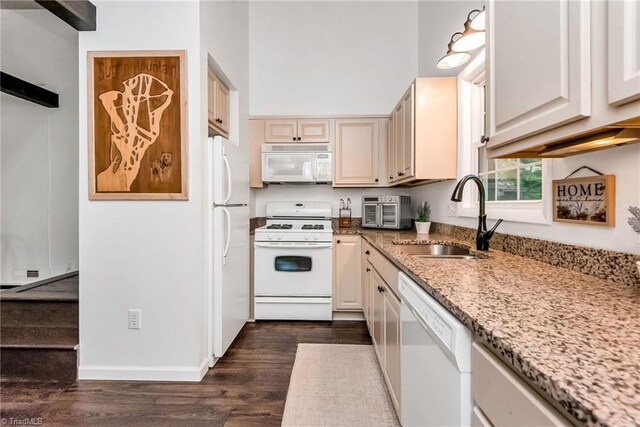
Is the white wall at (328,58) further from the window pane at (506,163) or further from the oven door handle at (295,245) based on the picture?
the window pane at (506,163)

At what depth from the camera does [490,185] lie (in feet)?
7.06

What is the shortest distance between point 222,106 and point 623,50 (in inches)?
105

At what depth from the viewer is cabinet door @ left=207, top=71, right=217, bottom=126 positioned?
232 centimetres

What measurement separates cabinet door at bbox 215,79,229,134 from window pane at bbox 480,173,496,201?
218 cm

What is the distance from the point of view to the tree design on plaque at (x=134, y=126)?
197 centimetres

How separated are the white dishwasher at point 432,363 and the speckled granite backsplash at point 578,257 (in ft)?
2.14

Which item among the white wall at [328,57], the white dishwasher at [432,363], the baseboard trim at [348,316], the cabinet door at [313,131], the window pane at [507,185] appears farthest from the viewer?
the white wall at [328,57]

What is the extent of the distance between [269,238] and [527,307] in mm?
2462

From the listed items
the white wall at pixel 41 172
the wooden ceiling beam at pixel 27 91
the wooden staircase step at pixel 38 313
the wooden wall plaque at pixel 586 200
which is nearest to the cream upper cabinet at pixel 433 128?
the wooden wall plaque at pixel 586 200

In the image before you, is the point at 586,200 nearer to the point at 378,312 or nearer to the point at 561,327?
the point at 561,327

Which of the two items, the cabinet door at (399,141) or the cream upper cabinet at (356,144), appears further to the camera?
the cream upper cabinet at (356,144)

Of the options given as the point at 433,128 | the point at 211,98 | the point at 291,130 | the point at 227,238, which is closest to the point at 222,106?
the point at 211,98

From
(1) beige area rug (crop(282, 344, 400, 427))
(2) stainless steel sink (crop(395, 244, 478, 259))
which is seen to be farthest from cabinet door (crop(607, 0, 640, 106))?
(1) beige area rug (crop(282, 344, 400, 427))

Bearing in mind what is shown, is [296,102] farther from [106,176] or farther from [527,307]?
[527,307]
